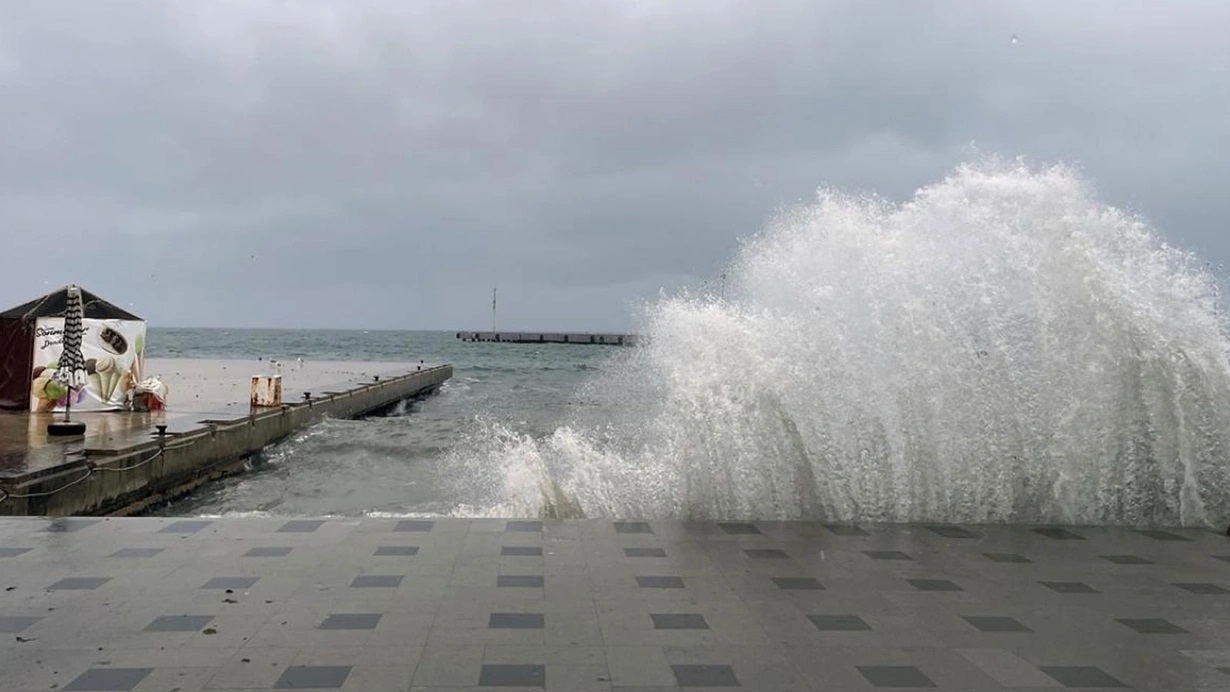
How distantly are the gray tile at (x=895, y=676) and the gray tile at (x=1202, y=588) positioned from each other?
108 inches

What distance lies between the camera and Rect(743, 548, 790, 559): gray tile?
596cm

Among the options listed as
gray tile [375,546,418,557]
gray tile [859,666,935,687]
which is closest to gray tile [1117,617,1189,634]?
gray tile [859,666,935,687]

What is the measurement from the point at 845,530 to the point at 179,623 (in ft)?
16.4

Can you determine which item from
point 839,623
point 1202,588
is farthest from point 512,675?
point 1202,588

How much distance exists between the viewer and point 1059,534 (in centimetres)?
697

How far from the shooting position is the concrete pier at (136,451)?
323 inches

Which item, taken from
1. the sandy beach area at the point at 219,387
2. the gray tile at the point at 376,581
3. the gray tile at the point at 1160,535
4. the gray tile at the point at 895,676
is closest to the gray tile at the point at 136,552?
the gray tile at the point at 376,581

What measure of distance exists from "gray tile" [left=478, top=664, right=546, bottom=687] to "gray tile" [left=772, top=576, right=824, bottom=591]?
1986 mm

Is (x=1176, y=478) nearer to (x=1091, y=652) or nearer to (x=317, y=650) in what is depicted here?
(x=1091, y=652)

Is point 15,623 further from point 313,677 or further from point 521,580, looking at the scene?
point 521,580

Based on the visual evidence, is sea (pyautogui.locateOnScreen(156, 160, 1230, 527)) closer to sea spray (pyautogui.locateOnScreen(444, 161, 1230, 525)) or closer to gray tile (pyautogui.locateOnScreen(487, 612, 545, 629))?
sea spray (pyautogui.locateOnScreen(444, 161, 1230, 525))

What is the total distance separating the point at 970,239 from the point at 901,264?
2.38ft

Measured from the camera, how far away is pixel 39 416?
43.3 ft

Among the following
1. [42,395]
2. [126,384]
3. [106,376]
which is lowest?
[42,395]
